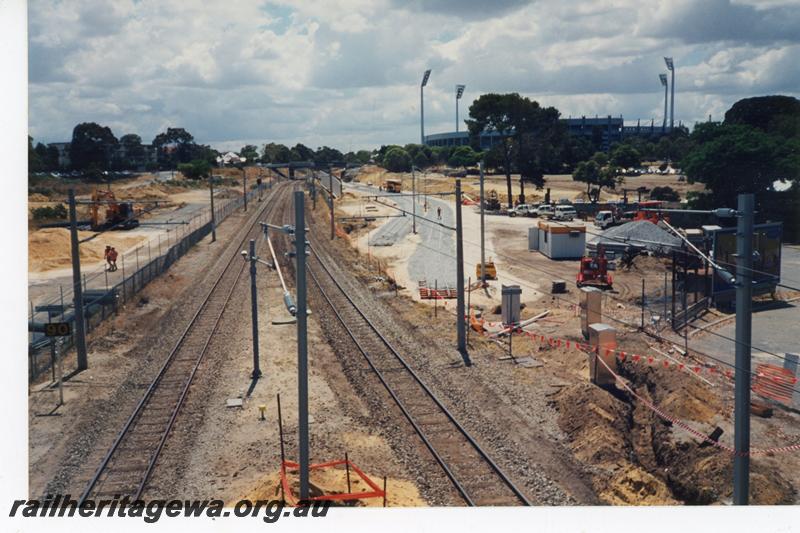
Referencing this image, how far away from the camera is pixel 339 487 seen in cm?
1410

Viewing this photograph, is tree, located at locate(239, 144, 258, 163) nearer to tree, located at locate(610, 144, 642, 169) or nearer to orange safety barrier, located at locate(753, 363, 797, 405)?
tree, located at locate(610, 144, 642, 169)

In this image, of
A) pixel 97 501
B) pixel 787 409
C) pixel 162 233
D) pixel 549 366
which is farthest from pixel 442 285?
pixel 162 233

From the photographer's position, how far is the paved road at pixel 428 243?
38875 mm

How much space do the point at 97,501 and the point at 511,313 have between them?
16.3 m

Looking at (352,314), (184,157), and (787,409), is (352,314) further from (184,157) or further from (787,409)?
(184,157)

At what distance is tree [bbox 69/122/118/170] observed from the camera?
131 meters

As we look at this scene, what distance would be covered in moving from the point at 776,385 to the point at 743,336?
28.8 feet

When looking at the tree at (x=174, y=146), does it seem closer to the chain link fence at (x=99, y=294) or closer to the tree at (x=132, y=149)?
the tree at (x=132, y=149)

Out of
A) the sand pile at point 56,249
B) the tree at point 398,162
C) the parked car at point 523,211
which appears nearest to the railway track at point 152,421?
the sand pile at point 56,249

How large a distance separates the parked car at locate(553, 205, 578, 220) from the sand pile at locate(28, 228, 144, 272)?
1369 inches

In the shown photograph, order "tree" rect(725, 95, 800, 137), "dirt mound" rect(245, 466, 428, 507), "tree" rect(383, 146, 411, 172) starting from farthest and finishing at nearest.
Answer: "tree" rect(383, 146, 411, 172)
"tree" rect(725, 95, 800, 137)
"dirt mound" rect(245, 466, 428, 507)

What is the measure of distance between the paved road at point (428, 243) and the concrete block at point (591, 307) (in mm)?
8099

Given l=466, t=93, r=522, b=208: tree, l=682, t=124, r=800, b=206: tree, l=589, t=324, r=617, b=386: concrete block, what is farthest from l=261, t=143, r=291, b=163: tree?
l=589, t=324, r=617, b=386: concrete block

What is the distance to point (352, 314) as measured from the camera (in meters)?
29.8
